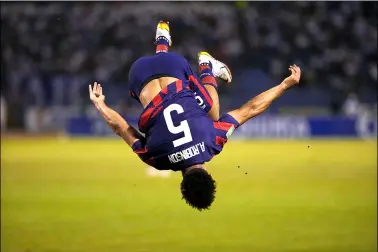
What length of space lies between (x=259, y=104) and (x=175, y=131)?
146 cm

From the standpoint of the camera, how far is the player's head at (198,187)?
7.59 m

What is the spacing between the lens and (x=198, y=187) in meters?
7.59

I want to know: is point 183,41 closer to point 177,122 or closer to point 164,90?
point 164,90

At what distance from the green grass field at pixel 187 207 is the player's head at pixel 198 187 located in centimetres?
280

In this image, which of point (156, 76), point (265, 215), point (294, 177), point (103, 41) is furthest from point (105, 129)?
point (156, 76)

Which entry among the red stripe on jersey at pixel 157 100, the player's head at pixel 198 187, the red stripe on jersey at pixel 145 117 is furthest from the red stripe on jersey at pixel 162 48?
the player's head at pixel 198 187

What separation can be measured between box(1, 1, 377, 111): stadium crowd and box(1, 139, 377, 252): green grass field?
275 inches

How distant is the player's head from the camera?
24.9 ft

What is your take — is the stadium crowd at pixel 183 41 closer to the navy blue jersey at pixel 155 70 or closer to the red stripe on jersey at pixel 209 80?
the red stripe on jersey at pixel 209 80

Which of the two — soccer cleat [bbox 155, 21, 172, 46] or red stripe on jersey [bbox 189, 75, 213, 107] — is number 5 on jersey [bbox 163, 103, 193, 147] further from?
soccer cleat [bbox 155, 21, 172, 46]

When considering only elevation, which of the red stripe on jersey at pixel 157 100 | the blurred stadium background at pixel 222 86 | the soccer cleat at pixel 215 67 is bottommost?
the red stripe on jersey at pixel 157 100

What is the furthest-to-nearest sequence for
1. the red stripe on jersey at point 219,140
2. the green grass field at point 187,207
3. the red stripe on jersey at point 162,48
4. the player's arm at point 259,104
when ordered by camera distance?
1. the green grass field at point 187,207
2. the red stripe on jersey at point 162,48
3. the player's arm at point 259,104
4. the red stripe on jersey at point 219,140

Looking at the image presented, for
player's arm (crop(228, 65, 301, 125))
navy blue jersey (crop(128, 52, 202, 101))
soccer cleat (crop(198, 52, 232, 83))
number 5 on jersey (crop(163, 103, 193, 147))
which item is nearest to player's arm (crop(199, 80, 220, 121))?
player's arm (crop(228, 65, 301, 125))

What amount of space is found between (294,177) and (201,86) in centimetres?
1186
